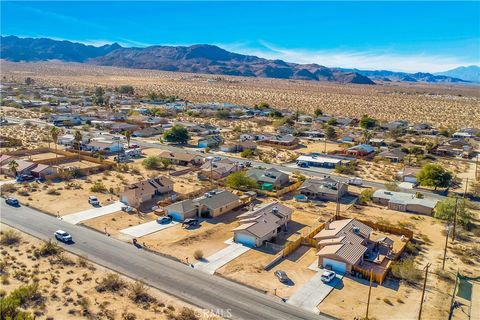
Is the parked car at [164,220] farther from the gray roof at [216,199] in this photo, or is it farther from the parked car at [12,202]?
the parked car at [12,202]

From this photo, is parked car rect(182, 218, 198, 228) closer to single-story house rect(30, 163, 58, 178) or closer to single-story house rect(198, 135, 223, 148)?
single-story house rect(30, 163, 58, 178)

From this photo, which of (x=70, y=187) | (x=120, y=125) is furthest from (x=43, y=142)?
(x=70, y=187)

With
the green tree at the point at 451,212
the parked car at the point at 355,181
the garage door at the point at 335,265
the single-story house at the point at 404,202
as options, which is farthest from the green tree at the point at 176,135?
the garage door at the point at 335,265

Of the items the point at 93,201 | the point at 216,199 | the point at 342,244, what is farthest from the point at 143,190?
the point at 342,244

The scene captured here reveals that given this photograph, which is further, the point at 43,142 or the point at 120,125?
the point at 120,125

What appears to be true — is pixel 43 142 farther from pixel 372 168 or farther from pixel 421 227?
pixel 421 227
